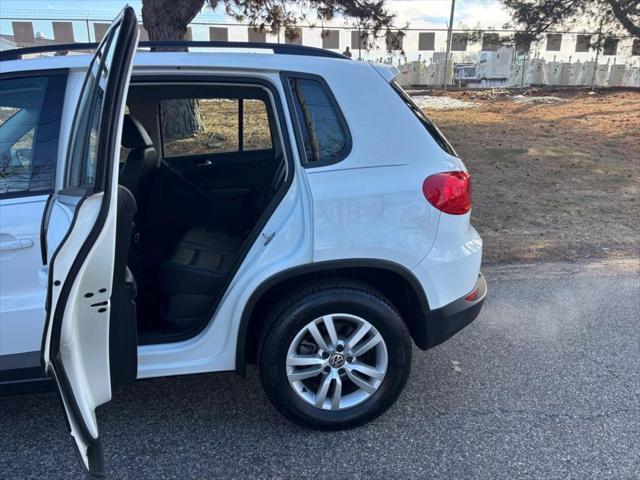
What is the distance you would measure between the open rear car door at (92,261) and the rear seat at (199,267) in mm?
753

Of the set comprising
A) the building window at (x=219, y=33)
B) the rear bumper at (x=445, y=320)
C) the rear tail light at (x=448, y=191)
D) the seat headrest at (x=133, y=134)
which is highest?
the building window at (x=219, y=33)

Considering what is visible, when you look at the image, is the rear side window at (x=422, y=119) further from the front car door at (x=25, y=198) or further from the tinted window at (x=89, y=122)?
the front car door at (x=25, y=198)

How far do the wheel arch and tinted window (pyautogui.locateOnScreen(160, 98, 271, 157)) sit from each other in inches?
53.2

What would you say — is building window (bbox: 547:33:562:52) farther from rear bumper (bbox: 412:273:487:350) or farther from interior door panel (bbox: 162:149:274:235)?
rear bumper (bbox: 412:273:487:350)

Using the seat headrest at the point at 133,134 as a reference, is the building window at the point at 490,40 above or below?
above

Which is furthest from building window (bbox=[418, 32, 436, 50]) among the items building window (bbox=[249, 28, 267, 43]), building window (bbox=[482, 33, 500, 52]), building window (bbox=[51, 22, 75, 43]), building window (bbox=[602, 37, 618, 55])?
building window (bbox=[51, 22, 75, 43])

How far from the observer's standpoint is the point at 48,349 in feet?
5.36

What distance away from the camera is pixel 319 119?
8.34 feet

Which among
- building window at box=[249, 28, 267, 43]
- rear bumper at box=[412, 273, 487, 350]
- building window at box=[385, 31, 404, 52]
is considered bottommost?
rear bumper at box=[412, 273, 487, 350]

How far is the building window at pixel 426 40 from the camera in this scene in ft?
74.9

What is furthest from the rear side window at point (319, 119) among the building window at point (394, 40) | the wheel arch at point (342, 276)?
the building window at point (394, 40)

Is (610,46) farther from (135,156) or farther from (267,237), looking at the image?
(267,237)

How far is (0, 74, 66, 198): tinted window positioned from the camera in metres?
2.37

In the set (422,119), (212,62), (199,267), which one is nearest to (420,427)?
(199,267)
